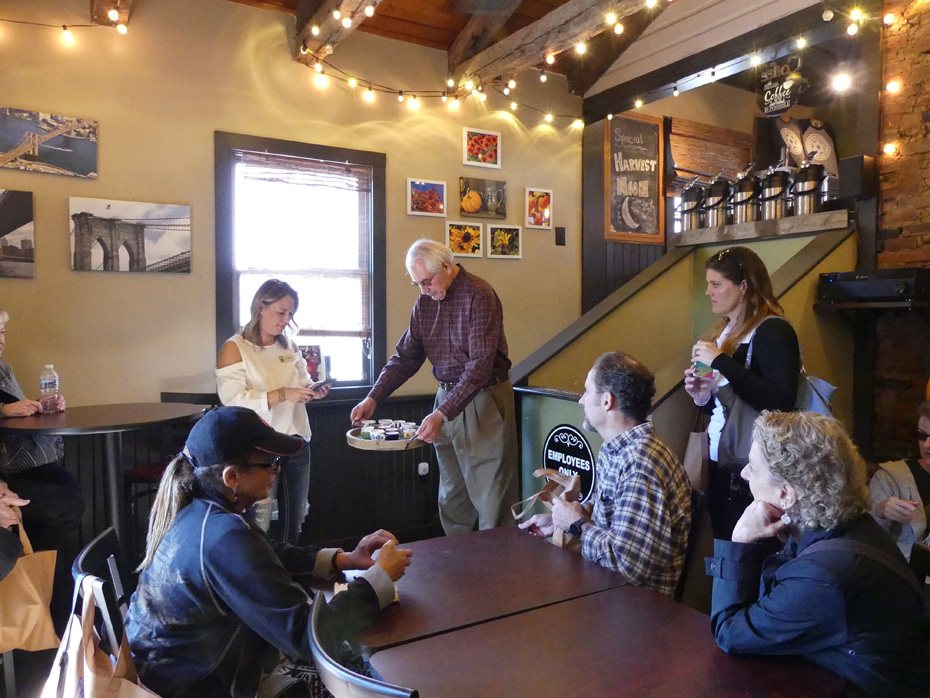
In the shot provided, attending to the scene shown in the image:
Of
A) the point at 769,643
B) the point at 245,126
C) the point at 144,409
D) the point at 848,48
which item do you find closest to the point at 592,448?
the point at 769,643

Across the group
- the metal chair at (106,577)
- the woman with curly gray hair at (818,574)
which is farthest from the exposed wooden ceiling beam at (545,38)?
the metal chair at (106,577)

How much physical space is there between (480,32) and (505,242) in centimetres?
144

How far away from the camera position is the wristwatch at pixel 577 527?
1.83 metres

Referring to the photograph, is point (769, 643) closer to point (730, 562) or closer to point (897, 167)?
point (730, 562)

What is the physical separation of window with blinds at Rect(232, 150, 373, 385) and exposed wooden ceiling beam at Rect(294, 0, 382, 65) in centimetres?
65

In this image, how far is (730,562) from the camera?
136cm

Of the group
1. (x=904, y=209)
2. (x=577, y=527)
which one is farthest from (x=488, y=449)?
(x=904, y=209)

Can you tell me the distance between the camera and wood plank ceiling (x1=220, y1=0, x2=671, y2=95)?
12.2ft

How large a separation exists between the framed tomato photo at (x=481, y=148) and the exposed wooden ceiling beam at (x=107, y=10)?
2.20m

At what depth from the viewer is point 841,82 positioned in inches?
255

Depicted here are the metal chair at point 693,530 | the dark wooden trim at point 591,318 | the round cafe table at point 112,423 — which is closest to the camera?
the metal chair at point 693,530

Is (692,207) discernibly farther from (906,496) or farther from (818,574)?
(818,574)

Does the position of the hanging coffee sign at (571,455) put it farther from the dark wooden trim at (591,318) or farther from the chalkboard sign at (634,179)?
the chalkboard sign at (634,179)

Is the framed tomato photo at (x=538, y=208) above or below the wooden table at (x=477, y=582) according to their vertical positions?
above
